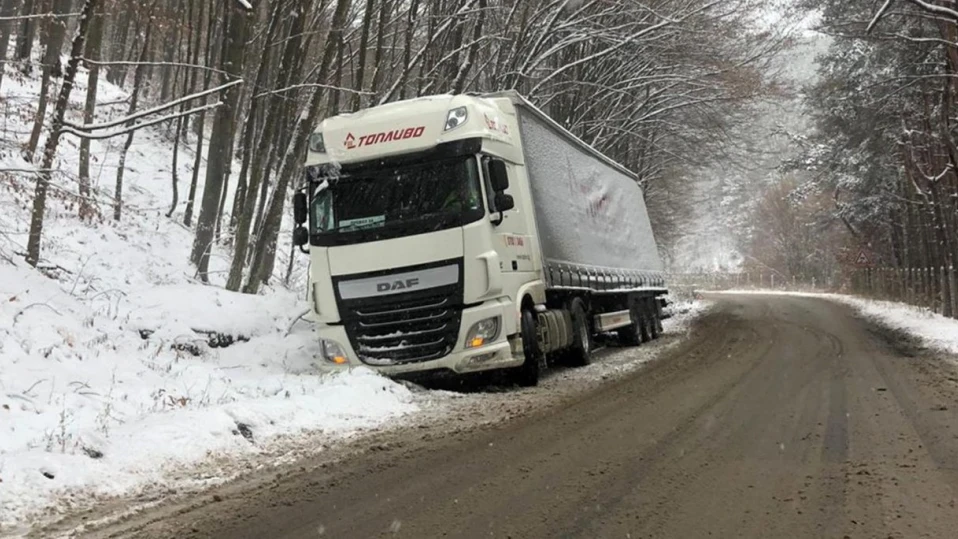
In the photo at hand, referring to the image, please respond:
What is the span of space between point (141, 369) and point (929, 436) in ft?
28.5

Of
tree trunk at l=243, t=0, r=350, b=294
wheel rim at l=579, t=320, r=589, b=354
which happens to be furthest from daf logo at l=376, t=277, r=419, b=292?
tree trunk at l=243, t=0, r=350, b=294

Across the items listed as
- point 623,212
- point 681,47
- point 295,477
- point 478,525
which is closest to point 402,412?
point 295,477

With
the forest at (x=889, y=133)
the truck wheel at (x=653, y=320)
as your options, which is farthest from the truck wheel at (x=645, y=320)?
the forest at (x=889, y=133)

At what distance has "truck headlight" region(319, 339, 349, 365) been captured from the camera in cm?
944

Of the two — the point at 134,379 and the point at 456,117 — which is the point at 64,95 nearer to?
the point at 134,379

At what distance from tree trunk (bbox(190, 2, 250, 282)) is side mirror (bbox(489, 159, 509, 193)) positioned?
6626 millimetres

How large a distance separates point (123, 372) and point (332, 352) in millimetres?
2523

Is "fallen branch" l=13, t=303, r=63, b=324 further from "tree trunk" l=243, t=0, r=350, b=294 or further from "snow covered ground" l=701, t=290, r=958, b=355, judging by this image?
"snow covered ground" l=701, t=290, r=958, b=355

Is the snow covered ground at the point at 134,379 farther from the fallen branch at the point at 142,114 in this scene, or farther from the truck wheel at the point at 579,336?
the fallen branch at the point at 142,114

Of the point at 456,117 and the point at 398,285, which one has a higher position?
the point at 456,117

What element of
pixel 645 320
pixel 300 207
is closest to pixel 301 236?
pixel 300 207

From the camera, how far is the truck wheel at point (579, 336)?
39.2 feet

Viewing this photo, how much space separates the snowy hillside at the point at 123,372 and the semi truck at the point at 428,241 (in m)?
0.81

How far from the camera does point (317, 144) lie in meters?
9.92
